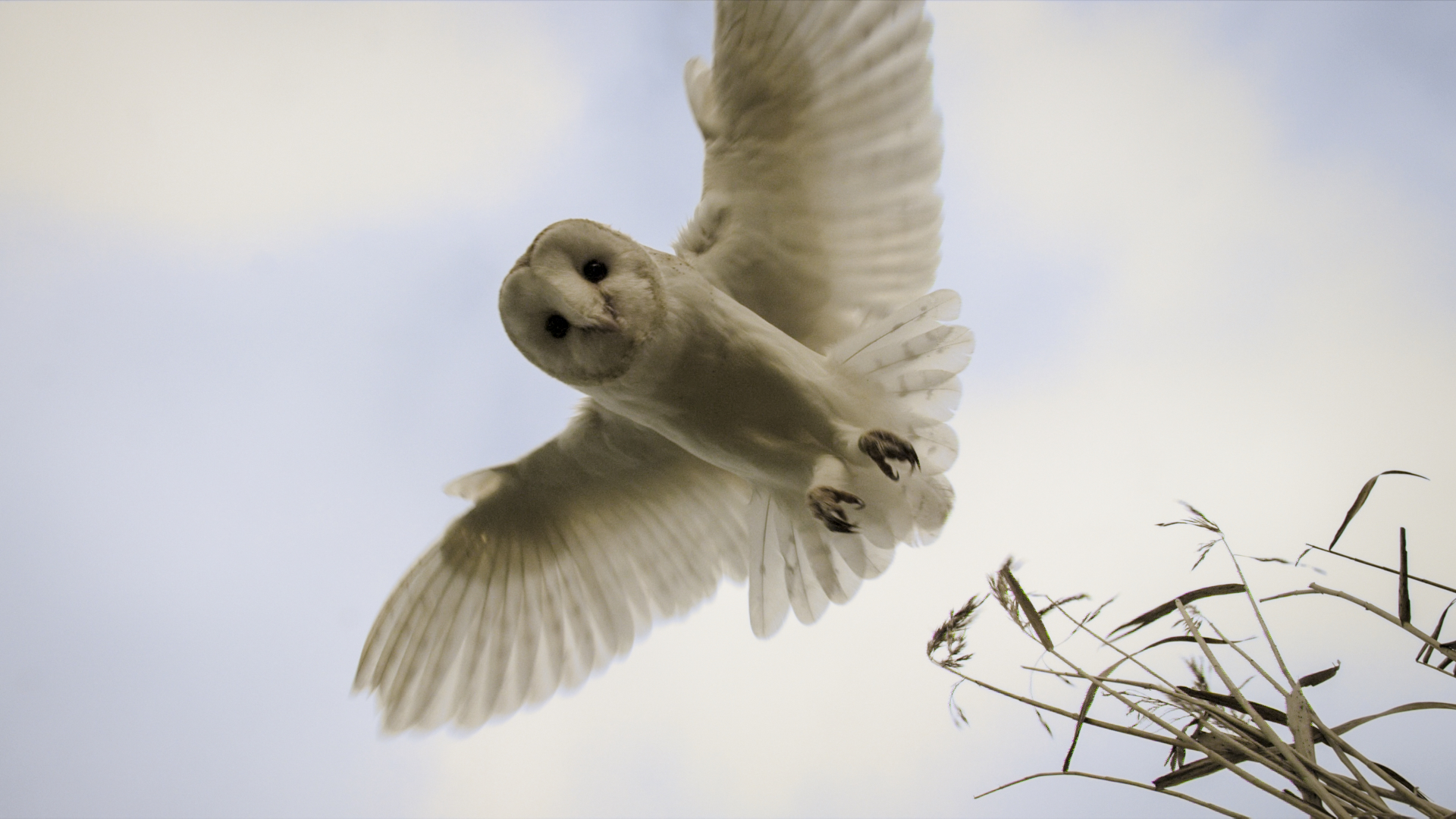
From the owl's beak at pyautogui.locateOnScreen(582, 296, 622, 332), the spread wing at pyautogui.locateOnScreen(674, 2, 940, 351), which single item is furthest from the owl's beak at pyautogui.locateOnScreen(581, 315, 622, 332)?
the spread wing at pyautogui.locateOnScreen(674, 2, 940, 351)

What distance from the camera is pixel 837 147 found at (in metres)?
1.40

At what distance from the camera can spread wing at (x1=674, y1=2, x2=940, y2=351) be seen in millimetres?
1339

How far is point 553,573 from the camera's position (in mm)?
1759

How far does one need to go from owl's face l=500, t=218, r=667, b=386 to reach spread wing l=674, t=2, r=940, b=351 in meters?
0.22

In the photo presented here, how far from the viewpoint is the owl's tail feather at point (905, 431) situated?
1311 mm

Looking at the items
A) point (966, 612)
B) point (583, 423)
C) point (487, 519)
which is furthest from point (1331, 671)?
point (487, 519)

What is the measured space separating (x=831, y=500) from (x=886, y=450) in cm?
10

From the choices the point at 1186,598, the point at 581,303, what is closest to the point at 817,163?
the point at 581,303

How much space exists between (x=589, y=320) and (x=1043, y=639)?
2.25 feet

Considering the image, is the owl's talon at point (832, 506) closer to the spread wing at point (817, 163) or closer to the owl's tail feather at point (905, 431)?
the owl's tail feather at point (905, 431)

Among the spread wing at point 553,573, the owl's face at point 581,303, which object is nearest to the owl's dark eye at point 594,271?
the owl's face at point 581,303

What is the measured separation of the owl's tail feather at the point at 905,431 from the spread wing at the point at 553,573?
1.11ft

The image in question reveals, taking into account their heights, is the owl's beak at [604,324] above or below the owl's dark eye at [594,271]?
below

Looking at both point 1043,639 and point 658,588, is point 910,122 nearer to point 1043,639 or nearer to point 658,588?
point 1043,639
